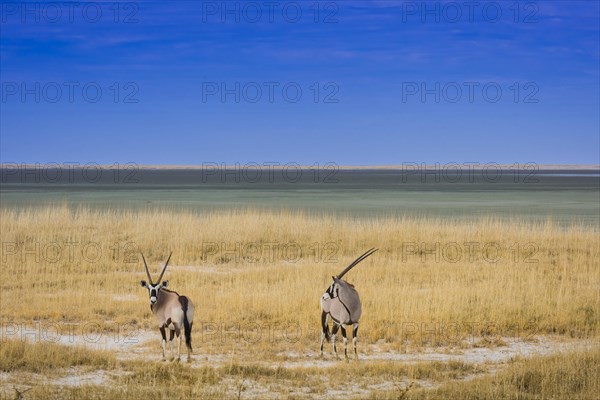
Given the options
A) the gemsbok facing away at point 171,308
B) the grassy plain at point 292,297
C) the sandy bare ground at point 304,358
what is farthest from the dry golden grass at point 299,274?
the gemsbok facing away at point 171,308

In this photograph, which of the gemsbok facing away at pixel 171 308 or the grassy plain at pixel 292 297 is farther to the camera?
the grassy plain at pixel 292 297

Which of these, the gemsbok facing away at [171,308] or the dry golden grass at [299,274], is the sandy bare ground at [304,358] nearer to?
the dry golden grass at [299,274]

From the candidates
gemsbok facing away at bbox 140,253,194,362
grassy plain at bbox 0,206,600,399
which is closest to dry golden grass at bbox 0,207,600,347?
grassy plain at bbox 0,206,600,399

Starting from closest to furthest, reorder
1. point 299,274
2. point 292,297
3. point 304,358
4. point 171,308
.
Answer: point 171,308
point 304,358
point 292,297
point 299,274

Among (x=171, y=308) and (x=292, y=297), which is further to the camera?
(x=292, y=297)

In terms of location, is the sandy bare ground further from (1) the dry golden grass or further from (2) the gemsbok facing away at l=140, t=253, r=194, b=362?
(2) the gemsbok facing away at l=140, t=253, r=194, b=362

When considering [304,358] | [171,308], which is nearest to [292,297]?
[304,358]

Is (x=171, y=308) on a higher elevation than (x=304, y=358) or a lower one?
higher

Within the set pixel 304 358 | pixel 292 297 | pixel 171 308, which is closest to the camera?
pixel 171 308

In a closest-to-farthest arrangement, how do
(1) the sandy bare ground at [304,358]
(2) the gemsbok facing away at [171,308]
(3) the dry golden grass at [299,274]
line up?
(2) the gemsbok facing away at [171,308]
(1) the sandy bare ground at [304,358]
(3) the dry golden grass at [299,274]

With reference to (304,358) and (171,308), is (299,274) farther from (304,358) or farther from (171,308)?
(171,308)

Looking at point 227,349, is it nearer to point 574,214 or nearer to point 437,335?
point 437,335

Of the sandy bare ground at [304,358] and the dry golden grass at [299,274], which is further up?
the dry golden grass at [299,274]

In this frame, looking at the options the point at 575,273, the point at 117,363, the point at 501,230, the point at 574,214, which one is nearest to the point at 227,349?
the point at 117,363
